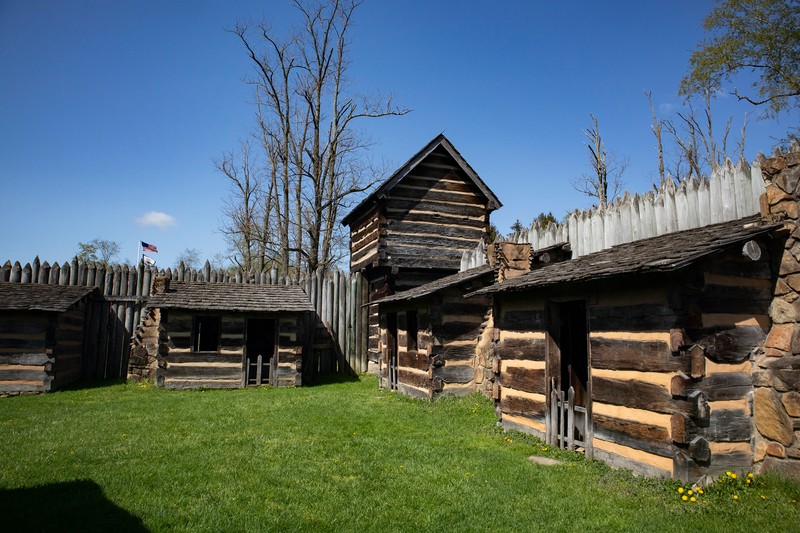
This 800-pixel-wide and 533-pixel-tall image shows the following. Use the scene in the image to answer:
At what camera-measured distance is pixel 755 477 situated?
6.54 metres

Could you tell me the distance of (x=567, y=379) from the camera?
10.1m

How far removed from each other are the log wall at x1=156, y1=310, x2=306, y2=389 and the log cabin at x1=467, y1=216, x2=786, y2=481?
11.3m

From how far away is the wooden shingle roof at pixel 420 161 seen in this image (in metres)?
18.6

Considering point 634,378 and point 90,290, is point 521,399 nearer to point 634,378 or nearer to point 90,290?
point 634,378

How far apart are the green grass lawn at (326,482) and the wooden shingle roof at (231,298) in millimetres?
5370

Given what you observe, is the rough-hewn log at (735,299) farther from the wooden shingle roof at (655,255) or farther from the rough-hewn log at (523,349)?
the rough-hewn log at (523,349)

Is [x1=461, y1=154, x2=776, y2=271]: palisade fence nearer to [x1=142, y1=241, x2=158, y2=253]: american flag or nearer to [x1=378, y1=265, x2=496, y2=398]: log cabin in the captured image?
[x1=378, y1=265, x2=496, y2=398]: log cabin

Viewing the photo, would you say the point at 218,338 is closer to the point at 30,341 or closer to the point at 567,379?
the point at 30,341

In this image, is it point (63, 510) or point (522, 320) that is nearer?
point (63, 510)

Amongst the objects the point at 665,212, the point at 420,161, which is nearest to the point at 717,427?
the point at 665,212

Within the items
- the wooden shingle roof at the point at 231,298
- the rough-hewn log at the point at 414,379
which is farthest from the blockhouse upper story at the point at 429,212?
the rough-hewn log at the point at 414,379

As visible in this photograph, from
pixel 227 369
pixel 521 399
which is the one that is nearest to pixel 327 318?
pixel 227 369

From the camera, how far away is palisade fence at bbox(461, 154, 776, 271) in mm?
8008

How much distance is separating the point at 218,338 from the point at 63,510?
1165 cm
